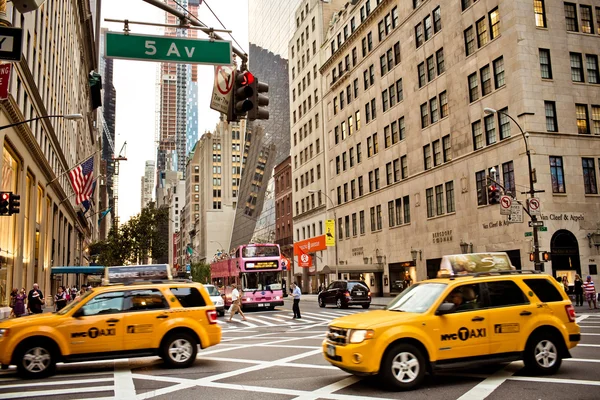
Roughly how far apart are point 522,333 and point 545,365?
0.80 metres

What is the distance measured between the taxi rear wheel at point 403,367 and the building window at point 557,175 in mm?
25551

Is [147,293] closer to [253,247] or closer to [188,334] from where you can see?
[188,334]

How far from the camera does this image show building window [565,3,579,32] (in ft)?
109

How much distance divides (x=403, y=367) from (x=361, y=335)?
897mm

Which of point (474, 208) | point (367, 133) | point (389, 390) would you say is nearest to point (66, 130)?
point (367, 133)

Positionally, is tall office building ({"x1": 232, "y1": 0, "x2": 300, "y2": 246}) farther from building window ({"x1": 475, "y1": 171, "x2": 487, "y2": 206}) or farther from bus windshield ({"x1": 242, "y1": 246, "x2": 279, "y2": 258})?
building window ({"x1": 475, "y1": 171, "x2": 487, "y2": 206})

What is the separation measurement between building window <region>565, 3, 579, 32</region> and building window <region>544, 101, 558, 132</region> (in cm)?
527

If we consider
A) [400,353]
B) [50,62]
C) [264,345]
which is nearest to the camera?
[400,353]

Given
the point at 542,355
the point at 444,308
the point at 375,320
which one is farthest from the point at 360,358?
the point at 542,355

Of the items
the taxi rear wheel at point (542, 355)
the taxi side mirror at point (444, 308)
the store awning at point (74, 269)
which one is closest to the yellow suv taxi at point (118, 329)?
the taxi side mirror at point (444, 308)

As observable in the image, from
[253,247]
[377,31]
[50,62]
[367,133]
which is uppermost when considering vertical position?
[377,31]

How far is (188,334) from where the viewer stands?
1248 cm

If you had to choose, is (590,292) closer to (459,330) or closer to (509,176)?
(509,176)

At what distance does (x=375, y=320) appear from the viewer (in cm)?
912
